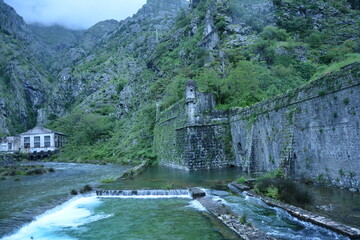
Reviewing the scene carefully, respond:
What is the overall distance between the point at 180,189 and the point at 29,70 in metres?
112

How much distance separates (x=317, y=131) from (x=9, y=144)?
3219 inches

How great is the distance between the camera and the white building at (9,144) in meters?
71.9

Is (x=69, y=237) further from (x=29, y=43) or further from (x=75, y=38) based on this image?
(x=75, y=38)

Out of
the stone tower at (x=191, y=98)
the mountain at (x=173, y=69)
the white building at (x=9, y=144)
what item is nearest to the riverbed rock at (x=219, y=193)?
the mountain at (x=173, y=69)

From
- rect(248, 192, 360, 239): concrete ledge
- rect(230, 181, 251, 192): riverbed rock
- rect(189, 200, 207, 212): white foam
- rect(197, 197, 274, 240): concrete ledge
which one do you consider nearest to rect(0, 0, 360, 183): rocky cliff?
rect(230, 181, 251, 192): riverbed rock

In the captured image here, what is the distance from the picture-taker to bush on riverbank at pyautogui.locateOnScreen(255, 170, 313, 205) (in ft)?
32.8

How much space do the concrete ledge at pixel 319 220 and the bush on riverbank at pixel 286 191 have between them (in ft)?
1.85

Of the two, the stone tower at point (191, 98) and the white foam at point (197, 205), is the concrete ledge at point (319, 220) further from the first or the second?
the stone tower at point (191, 98)

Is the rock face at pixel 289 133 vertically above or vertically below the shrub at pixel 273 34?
below

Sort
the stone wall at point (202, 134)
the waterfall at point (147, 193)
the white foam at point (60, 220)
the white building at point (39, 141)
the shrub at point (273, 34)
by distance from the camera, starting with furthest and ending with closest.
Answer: the white building at point (39, 141), the shrub at point (273, 34), the stone wall at point (202, 134), the waterfall at point (147, 193), the white foam at point (60, 220)

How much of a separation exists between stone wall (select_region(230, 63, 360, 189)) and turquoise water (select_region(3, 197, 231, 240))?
654 centimetres

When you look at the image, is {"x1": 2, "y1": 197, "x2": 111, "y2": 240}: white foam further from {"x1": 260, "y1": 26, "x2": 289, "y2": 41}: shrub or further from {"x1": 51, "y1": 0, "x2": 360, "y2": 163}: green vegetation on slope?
{"x1": 260, "y1": 26, "x2": 289, "y2": 41}: shrub

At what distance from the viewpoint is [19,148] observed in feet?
238

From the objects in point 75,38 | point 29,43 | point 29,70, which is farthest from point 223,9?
point 75,38
